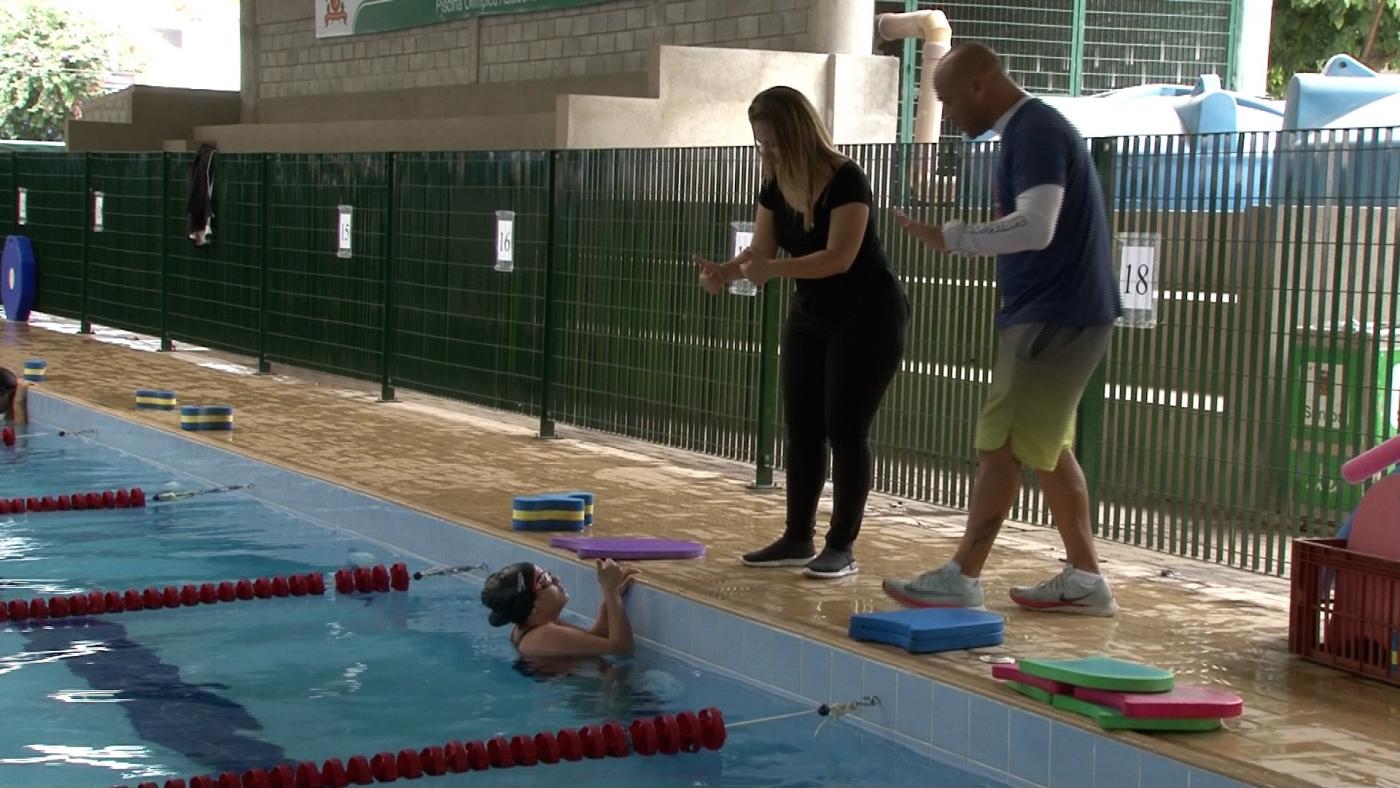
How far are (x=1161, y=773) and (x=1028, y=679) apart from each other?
0.59 m

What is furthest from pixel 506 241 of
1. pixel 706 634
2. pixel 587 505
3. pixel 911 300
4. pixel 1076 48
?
pixel 1076 48

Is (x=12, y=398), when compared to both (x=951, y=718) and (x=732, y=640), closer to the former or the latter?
(x=732, y=640)

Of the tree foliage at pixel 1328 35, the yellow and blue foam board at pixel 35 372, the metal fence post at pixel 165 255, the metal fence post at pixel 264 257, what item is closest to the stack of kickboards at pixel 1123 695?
the yellow and blue foam board at pixel 35 372

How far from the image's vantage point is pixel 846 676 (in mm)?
5203

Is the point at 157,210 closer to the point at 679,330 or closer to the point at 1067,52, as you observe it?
the point at 679,330

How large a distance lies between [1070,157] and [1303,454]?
1.82m

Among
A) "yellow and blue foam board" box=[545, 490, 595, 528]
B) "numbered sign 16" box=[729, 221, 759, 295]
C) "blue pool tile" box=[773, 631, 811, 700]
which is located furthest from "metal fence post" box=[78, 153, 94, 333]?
"blue pool tile" box=[773, 631, 811, 700]

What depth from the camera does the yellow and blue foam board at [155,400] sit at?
1152cm

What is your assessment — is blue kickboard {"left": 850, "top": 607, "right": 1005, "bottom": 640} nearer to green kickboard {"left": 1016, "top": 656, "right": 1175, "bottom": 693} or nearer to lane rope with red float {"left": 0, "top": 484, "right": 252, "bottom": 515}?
green kickboard {"left": 1016, "top": 656, "right": 1175, "bottom": 693}

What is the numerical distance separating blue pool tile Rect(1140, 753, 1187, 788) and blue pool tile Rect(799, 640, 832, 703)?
1.32m

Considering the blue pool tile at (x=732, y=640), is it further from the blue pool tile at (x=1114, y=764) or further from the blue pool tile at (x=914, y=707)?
the blue pool tile at (x=1114, y=764)

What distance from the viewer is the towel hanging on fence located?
1503 centimetres

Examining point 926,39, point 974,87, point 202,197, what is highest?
point 926,39

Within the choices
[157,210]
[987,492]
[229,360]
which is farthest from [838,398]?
[157,210]
